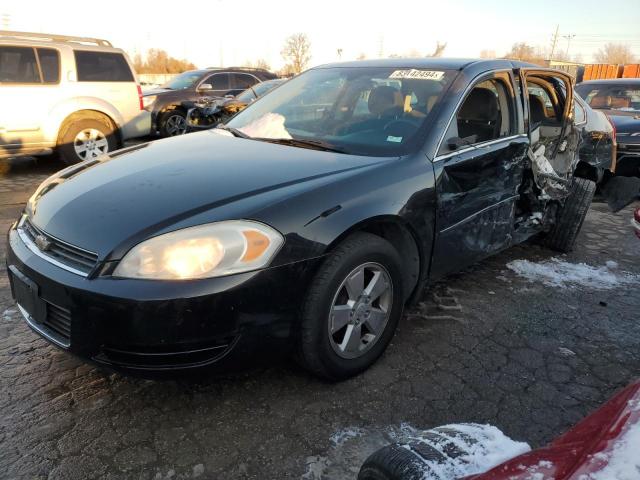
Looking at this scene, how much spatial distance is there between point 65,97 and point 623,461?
790 cm

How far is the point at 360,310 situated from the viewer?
2430 millimetres

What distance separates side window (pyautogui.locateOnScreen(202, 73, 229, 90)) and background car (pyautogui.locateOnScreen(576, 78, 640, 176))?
741 cm

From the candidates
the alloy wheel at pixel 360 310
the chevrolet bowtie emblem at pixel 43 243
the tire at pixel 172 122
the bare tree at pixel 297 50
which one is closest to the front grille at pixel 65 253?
the chevrolet bowtie emblem at pixel 43 243

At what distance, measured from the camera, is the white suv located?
6715mm

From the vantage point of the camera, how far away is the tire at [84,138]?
716 centimetres

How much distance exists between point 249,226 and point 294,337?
21.7 inches

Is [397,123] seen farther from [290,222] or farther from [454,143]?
[290,222]

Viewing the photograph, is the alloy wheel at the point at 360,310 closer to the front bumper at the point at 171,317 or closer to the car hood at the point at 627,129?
the front bumper at the point at 171,317

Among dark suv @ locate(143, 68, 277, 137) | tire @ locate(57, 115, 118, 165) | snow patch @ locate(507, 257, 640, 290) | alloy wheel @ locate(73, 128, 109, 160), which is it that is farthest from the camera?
dark suv @ locate(143, 68, 277, 137)

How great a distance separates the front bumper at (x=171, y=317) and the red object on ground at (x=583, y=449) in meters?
1.11

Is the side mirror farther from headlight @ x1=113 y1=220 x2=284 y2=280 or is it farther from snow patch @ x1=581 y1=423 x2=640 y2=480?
snow patch @ x1=581 y1=423 x2=640 y2=480

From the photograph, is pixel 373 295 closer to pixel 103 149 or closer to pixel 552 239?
pixel 552 239

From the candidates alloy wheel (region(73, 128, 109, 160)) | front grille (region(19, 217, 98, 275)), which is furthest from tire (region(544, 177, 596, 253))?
alloy wheel (region(73, 128, 109, 160))

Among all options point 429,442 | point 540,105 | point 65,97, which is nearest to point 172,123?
point 65,97
